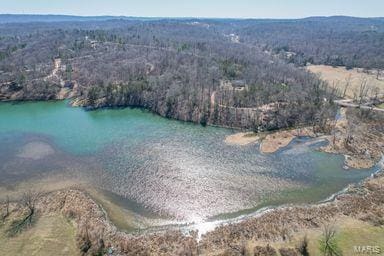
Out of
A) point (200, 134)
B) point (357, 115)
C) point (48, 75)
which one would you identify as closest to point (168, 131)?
point (200, 134)

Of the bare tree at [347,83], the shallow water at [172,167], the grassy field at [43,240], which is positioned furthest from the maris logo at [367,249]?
the bare tree at [347,83]

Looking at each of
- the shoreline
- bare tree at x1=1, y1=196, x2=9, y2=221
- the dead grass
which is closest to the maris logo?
the shoreline

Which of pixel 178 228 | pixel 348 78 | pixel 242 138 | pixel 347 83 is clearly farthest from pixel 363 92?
pixel 178 228

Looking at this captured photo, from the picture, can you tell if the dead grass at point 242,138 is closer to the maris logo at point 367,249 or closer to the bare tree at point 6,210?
the maris logo at point 367,249

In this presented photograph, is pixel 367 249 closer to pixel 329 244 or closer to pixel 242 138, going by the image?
pixel 329 244

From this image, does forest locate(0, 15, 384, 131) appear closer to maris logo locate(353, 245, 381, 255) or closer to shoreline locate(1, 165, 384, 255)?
shoreline locate(1, 165, 384, 255)

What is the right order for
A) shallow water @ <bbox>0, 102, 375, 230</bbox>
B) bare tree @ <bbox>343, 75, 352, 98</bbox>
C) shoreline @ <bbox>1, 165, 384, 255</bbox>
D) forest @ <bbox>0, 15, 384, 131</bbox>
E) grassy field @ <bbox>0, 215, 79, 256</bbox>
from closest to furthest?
grassy field @ <bbox>0, 215, 79, 256</bbox>, shoreline @ <bbox>1, 165, 384, 255</bbox>, shallow water @ <bbox>0, 102, 375, 230</bbox>, forest @ <bbox>0, 15, 384, 131</bbox>, bare tree @ <bbox>343, 75, 352, 98</bbox>

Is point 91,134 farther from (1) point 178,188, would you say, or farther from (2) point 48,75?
(2) point 48,75
